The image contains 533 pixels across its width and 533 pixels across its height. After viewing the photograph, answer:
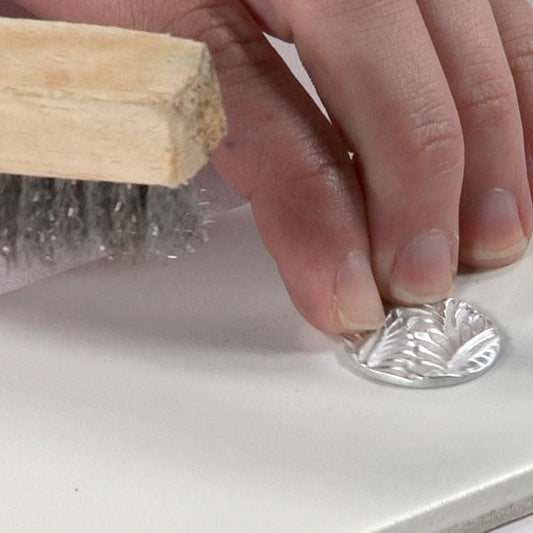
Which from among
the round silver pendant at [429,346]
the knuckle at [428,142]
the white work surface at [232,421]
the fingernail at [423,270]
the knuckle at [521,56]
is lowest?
the white work surface at [232,421]

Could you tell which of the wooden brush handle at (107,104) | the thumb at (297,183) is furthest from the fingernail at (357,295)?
the wooden brush handle at (107,104)

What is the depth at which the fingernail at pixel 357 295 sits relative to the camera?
44cm

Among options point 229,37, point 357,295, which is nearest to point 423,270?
point 357,295

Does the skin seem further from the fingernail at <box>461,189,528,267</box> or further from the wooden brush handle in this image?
the wooden brush handle

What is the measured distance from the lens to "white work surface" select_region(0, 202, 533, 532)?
1.18ft

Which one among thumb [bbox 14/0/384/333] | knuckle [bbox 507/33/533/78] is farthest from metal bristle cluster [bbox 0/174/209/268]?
knuckle [bbox 507/33/533/78]

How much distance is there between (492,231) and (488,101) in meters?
0.06

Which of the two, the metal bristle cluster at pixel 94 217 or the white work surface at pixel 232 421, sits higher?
the metal bristle cluster at pixel 94 217

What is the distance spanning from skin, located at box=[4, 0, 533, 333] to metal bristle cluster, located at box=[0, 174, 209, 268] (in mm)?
45

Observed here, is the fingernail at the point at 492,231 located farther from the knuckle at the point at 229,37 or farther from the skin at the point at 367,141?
the knuckle at the point at 229,37

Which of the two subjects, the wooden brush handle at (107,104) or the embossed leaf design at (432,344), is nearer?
the wooden brush handle at (107,104)

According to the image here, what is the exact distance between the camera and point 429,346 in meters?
0.43

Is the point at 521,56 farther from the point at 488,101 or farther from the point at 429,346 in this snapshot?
the point at 429,346

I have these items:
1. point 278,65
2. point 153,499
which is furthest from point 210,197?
point 153,499
